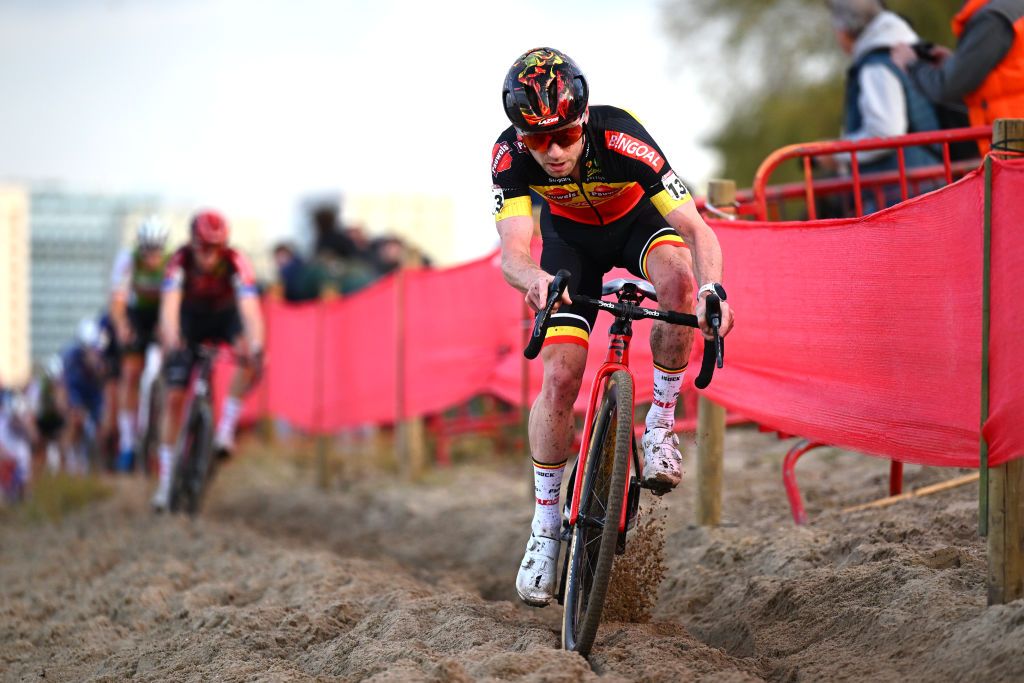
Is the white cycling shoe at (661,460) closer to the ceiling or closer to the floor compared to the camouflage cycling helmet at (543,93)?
closer to the floor

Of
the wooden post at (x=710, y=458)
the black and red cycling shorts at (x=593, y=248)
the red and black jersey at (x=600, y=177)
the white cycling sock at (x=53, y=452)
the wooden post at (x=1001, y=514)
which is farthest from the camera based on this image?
the white cycling sock at (x=53, y=452)

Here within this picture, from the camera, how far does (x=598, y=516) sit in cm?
468

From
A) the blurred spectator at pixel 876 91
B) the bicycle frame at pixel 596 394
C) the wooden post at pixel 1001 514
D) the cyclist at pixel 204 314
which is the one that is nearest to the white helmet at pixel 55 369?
the cyclist at pixel 204 314

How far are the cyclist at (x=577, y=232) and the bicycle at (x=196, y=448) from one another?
17.8 feet

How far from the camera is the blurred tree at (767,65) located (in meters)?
19.8

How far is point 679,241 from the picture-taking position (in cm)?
485

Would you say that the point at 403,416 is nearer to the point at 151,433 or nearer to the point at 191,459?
the point at 191,459

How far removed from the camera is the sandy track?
424 cm

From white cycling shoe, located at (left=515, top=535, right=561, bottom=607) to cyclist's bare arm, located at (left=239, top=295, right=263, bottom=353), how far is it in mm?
5194

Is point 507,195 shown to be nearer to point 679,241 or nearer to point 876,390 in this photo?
point 679,241

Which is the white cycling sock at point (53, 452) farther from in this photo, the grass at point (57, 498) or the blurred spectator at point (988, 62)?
the blurred spectator at point (988, 62)

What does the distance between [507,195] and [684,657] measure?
6.09 feet

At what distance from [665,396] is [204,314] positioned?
6529mm

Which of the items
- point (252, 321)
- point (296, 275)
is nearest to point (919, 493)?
point (252, 321)
